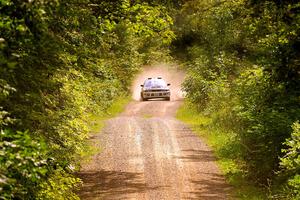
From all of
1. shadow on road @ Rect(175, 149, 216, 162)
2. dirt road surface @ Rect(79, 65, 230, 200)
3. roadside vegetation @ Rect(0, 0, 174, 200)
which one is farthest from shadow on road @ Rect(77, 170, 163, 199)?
shadow on road @ Rect(175, 149, 216, 162)

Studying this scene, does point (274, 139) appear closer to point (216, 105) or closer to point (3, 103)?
point (3, 103)

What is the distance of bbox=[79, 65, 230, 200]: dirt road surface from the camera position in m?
14.6

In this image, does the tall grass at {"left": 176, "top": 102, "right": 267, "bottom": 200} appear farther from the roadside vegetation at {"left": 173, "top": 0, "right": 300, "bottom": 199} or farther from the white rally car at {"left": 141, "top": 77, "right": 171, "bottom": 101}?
the white rally car at {"left": 141, "top": 77, "right": 171, "bottom": 101}

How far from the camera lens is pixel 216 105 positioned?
26.9 metres

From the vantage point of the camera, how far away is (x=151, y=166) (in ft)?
57.9

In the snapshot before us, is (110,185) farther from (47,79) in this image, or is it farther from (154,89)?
(154,89)

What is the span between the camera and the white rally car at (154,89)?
4159 centimetres

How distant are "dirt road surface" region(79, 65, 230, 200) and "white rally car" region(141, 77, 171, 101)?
1318 cm

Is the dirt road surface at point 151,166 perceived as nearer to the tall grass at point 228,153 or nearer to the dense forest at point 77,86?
the tall grass at point 228,153

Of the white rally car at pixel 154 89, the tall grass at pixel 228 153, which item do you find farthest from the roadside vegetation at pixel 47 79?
the white rally car at pixel 154 89

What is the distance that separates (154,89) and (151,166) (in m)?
24.4

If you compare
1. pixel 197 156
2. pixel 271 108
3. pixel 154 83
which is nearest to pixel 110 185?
pixel 197 156

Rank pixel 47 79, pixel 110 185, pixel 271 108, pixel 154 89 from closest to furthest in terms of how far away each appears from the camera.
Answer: pixel 47 79, pixel 271 108, pixel 110 185, pixel 154 89

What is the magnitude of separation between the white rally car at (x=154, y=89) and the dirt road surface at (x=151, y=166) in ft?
43.2
